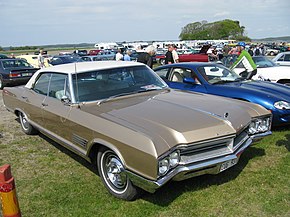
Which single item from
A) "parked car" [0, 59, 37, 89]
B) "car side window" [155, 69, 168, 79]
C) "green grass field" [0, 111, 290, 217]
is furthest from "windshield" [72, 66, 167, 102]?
"parked car" [0, 59, 37, 89]

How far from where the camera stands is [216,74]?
6434 millimetres

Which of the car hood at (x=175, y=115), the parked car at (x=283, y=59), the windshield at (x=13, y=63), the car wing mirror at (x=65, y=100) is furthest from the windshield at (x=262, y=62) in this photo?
the windshield at (x=13, y=63)

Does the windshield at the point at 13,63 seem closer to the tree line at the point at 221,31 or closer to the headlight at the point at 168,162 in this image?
the headlight at the point at 168,162

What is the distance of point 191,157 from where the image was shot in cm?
302

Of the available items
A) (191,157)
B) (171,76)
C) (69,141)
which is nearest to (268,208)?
(191,157)

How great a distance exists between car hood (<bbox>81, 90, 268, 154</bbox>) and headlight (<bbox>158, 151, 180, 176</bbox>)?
4.4 inches

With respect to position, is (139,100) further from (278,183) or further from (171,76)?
(171,76)

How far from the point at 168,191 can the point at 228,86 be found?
120 inches

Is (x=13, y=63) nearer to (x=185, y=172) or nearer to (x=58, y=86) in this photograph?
(x=58, y=86)

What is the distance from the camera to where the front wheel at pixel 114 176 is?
3.24 metres

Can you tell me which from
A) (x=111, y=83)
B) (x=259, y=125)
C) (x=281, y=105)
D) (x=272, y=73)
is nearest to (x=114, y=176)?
(x=111, y=83)

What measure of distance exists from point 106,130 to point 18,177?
178 cm

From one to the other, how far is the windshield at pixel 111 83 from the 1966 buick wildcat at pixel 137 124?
14 mm

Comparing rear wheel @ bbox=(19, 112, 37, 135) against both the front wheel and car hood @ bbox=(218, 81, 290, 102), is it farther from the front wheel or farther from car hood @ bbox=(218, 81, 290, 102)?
car hood @ bbox=(218, 81, 290, 102)
